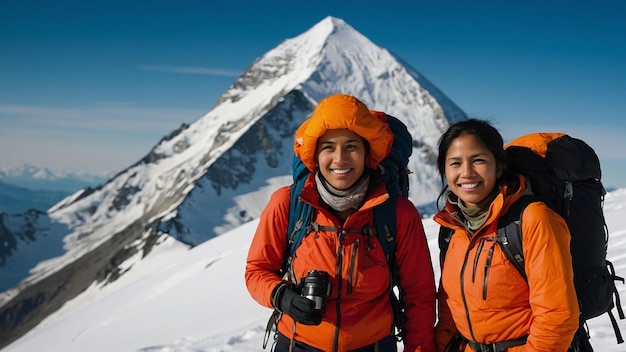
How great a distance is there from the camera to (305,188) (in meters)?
4.24

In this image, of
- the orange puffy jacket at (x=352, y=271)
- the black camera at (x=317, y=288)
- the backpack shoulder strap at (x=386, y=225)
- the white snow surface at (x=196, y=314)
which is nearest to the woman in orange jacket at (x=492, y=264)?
the orange puffy jacket at (x=352, y=271)

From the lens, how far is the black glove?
3.88 m

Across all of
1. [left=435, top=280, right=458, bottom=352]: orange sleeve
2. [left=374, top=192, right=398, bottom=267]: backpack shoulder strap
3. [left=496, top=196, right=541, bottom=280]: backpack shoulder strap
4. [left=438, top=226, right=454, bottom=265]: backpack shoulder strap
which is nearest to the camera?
[left=496, top=196, right=541, bottom=280]: backpack shoulder strap

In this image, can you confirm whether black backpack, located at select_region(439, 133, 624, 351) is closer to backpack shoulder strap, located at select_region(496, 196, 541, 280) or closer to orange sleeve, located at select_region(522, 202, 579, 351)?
backpack shoulder strap, located at select_region(496, 196, 541, 280)

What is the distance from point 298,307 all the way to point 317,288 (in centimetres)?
24

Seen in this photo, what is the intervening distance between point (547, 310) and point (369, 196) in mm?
1549

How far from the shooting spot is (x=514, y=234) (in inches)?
148

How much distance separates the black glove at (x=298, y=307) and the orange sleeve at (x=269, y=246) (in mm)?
194

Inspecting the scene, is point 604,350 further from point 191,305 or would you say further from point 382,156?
point 191,305

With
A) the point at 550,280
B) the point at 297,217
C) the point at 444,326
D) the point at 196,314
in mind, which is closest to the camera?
the point at 550,280

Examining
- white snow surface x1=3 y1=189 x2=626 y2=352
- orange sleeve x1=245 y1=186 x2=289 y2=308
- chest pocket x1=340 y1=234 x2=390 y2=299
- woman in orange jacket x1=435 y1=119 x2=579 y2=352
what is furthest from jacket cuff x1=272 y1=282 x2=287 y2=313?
white snow surface x1=3 y1=189 x2=626 y2=352

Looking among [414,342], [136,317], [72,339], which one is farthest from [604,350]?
[72,339]

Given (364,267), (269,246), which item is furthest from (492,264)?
(269,246)

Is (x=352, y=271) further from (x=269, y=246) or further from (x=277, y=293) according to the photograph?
(x=269, y=246)
